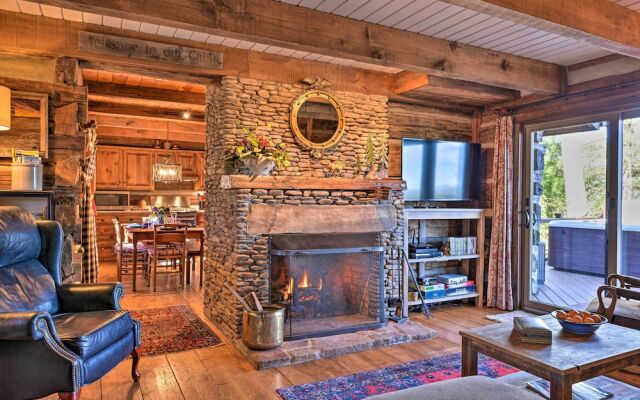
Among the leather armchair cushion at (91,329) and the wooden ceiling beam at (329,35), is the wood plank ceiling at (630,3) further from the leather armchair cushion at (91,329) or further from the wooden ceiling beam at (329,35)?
the leather armchair cushion at (91,329)

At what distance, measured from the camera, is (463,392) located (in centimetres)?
185

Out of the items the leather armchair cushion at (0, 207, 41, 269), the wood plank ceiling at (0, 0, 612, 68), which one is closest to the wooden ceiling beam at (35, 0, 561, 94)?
the wood plank ceiling at (0, 0, 612, 68)

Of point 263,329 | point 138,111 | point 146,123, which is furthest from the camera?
point 146,123

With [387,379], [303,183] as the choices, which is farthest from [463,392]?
[303,183]

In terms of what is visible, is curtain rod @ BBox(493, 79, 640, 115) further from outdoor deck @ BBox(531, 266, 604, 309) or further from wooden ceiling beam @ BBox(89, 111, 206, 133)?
wooden ceiling beam @ BBox(89, 111, 206, 133)

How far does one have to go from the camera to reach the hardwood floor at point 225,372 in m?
2.86

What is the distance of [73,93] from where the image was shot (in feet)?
11.7

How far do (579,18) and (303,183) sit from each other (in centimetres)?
237

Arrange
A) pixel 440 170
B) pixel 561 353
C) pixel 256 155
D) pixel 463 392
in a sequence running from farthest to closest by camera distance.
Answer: pixel 440 170, pixel 256 155, pixel 561 353, pixel 463 392

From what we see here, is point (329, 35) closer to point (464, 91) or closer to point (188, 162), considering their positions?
point (464, 91)

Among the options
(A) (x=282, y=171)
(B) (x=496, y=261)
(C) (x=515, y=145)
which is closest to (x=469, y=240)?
(B) (x=496, y=261)

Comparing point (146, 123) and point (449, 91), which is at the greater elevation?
point (146, 123)

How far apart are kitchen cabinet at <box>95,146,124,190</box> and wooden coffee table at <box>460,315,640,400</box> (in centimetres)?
791

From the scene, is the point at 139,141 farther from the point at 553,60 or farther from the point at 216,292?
the point at 553,60
